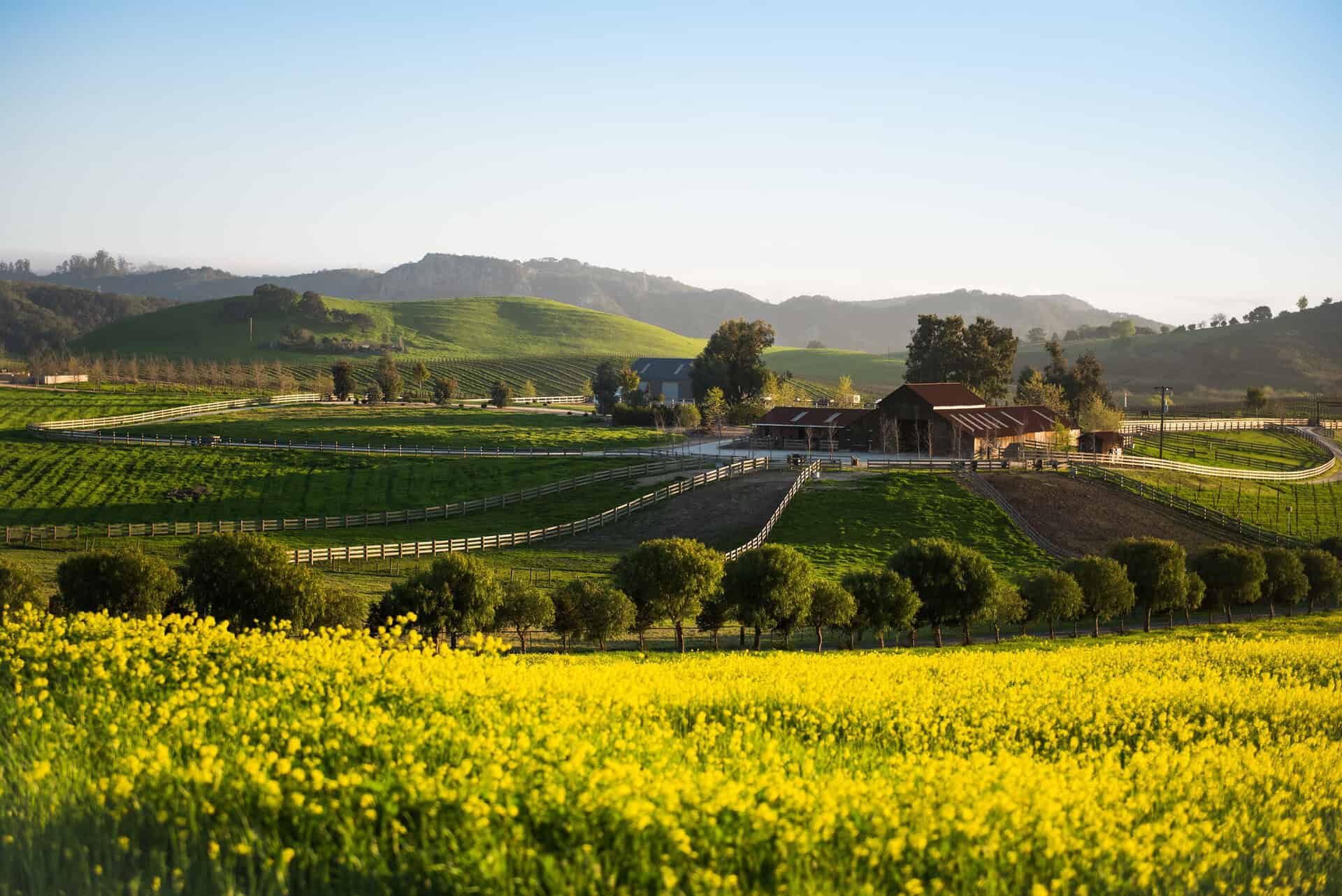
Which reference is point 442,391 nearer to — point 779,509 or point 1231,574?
point 779,509

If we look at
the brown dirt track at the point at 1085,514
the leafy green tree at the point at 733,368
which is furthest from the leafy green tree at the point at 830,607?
the leafy green tree at the point at 733,368

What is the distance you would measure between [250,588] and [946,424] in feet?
216

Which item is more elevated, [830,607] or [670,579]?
[670,579]

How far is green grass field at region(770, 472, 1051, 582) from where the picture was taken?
212ft

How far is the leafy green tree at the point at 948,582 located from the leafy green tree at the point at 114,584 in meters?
27.5

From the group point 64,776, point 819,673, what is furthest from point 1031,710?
point 64,776

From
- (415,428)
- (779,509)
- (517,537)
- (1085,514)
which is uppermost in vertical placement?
(415,428)

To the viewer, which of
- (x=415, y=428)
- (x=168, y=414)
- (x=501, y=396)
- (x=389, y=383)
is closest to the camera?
(x=415, y=428)

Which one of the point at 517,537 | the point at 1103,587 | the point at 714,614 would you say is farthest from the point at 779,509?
the point at 714,614

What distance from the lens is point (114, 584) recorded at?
114 ft

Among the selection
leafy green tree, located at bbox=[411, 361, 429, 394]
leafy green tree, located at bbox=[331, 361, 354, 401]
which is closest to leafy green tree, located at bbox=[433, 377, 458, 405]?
leafy green tree, located at bbox=[331, 361, 354, 401]

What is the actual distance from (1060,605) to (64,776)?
42915 mm

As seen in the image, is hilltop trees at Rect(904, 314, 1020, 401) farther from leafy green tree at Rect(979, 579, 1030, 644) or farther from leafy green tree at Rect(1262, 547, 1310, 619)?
leafy green tree at Rect(979, 579, 1030, 644)

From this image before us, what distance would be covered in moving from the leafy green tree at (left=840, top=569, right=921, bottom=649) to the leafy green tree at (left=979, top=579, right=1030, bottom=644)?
Result: 3.44 meters
